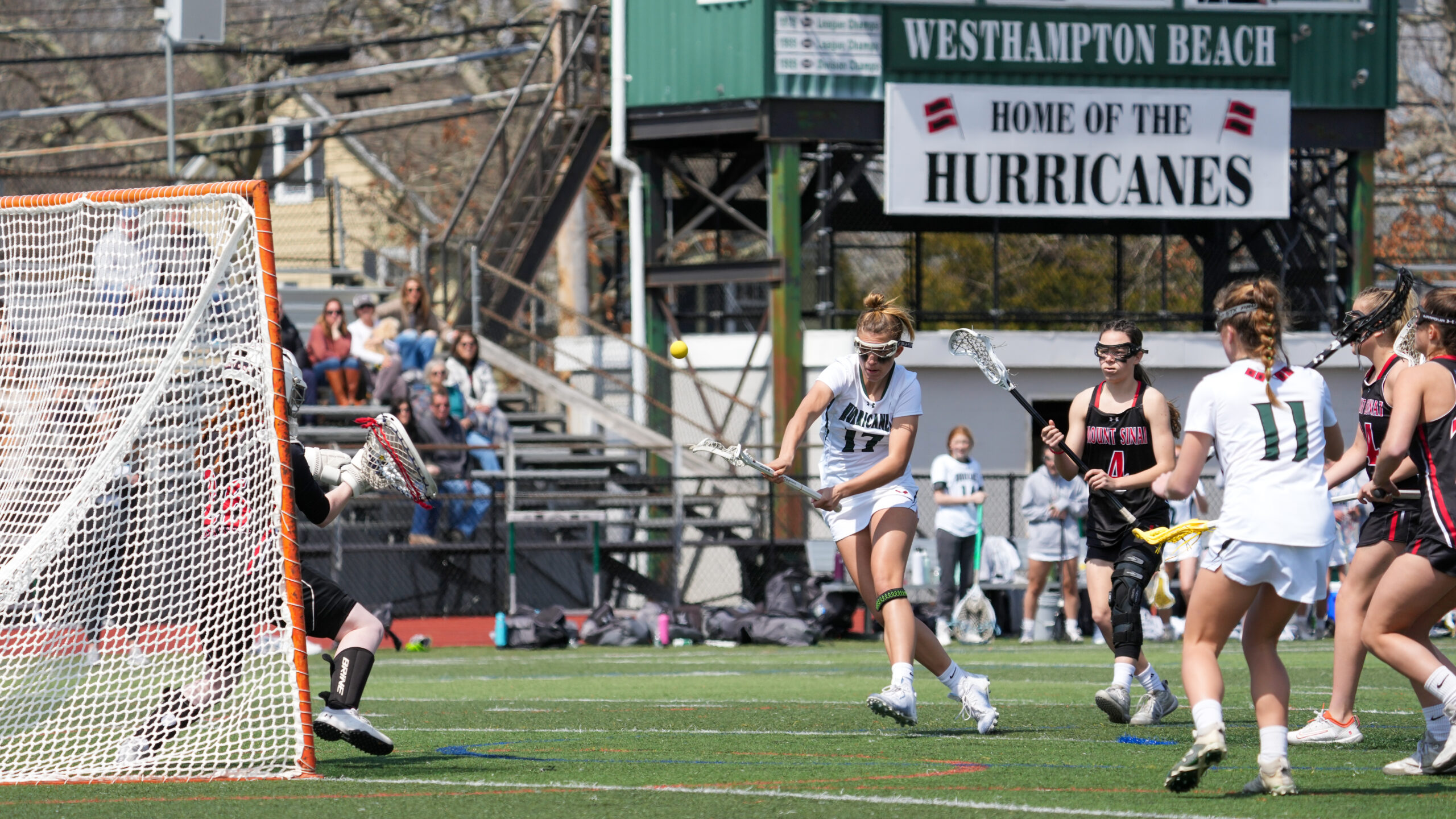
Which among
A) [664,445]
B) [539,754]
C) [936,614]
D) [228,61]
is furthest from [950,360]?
[228,61]

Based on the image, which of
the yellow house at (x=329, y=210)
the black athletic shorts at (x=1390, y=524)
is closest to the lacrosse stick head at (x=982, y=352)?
the black athletic shorts at (x=1390, y=524)

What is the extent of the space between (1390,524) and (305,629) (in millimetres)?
4370

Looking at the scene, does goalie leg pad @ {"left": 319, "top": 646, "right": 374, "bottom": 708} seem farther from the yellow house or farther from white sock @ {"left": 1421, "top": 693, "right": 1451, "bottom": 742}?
the yellow house

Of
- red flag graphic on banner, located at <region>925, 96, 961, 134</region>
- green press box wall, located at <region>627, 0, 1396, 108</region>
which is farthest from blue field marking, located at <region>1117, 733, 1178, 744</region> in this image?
red flag graphic on banner, located at <region>925, 96, 961, 134</region>

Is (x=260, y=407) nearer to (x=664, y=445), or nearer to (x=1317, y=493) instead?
(x=1317, y=493)

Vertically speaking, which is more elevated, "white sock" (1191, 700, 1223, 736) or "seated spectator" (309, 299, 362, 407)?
"seated spectator" (309, 299, 362, 407)

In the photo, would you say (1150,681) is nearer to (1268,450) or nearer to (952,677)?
(952,677)

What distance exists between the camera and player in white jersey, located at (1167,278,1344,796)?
19.9 ft

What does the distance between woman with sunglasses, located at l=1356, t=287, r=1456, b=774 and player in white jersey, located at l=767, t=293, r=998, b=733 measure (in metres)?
2.13

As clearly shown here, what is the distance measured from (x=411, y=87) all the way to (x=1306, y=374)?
39.7 m

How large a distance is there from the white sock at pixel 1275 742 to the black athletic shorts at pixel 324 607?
3.54m

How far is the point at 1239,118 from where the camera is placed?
73.4ft

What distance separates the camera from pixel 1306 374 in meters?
6.37

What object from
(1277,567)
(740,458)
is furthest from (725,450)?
(1277,567)
